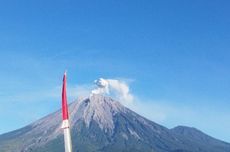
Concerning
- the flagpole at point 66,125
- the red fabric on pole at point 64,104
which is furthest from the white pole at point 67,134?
the red fabric on pole at point 64,104

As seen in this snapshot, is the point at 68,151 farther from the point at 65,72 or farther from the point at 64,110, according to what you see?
the point at 65,72

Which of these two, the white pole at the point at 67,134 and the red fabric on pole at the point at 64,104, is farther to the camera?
the red fabric on pole at the point at 64,104

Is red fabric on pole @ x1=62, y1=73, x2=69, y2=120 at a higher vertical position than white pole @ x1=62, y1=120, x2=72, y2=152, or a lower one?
Result: higher

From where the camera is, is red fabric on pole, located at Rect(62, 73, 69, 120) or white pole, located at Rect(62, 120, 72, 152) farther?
red fabric on pole, located at Rect(62, 73, 69, 120)

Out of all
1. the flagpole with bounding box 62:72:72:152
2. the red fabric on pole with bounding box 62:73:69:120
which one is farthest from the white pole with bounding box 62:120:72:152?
the red fabric on pole with bounding box 62:73:69:120

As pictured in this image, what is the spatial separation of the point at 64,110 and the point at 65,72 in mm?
2962

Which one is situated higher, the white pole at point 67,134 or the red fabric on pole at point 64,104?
the red fabric on pole at point 64,104

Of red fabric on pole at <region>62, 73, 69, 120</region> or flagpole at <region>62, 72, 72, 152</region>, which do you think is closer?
flagpole at <region>62, 72, 72, 152</region>

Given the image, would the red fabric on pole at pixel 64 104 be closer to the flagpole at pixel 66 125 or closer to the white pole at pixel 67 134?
the flagpole at pixel 66 125

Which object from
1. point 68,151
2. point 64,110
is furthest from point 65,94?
point 68,151

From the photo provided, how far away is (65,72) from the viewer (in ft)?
127

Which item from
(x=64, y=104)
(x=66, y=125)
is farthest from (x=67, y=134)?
(x=64, y=104)

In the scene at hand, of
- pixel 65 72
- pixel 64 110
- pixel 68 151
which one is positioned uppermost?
pixel 65 72

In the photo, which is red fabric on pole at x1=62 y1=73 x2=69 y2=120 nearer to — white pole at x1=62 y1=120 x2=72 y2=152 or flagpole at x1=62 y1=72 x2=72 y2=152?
flagpole at x1=62 y1=72 x2=72 y2=152
